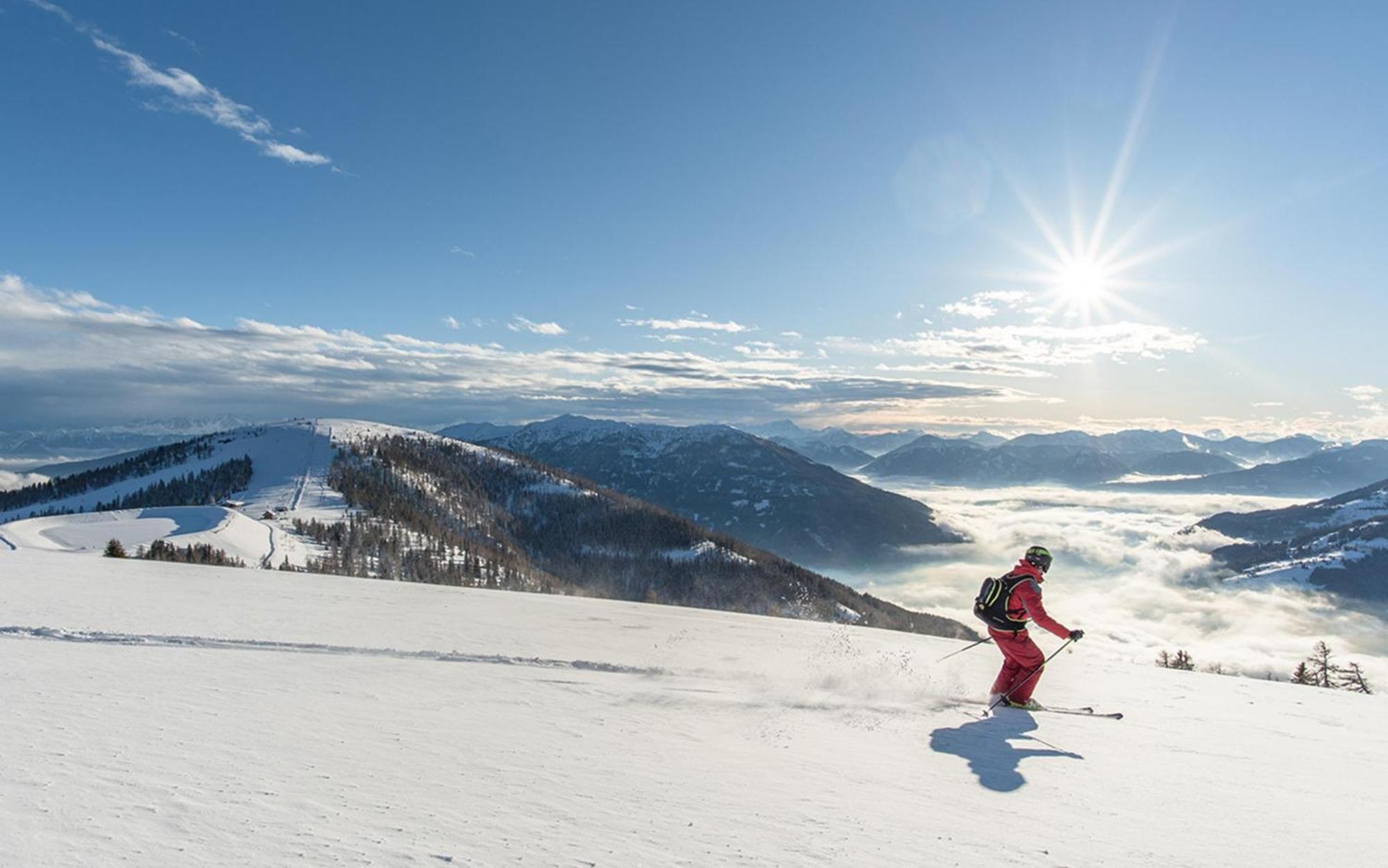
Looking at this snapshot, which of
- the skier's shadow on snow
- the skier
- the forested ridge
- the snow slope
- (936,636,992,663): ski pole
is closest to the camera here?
the skier's shadow on snow

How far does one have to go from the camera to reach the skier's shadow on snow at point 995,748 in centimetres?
701

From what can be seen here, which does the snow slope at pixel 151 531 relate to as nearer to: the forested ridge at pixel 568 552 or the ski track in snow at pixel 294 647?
the forested ridge at pixel 568 552

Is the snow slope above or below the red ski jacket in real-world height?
below

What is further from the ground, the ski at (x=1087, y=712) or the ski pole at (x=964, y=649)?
the ski pole at (x=964, y=649)

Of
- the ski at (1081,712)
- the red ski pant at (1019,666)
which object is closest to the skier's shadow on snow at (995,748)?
the ski at (1081,712)

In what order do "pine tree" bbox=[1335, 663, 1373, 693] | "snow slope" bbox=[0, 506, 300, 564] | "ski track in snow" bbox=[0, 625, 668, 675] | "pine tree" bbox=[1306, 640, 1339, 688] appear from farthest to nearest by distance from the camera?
"snow slope" bbox=[0, 506, 300, 564] → "pine tree" bbox=[1306, 640, 1339, 688] → "pine tree" bbox=[1335, 663, 1373, 693] → "ski track in snow" bbox=[0, 625, 668, 675]

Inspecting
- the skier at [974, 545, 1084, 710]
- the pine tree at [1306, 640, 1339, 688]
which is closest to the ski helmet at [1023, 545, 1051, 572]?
the skier at [974, 545, 1084, 710]

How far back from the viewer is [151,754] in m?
5.66

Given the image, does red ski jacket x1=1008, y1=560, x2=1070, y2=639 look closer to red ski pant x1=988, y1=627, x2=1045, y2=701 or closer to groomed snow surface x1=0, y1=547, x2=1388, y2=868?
red ski pant x1=988, y1=627, x2=1045, y2=701

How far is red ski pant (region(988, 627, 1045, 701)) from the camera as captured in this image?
10.5 m

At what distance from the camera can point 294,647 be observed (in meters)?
10.6

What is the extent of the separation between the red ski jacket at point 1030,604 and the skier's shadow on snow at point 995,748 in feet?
5.06

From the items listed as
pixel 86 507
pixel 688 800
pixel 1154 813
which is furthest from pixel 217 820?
pixel 86 507

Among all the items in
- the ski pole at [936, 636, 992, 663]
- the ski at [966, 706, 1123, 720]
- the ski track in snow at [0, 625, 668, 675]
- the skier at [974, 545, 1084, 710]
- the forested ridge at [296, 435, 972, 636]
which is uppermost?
the skier at [974, 545, 1084, 710]
